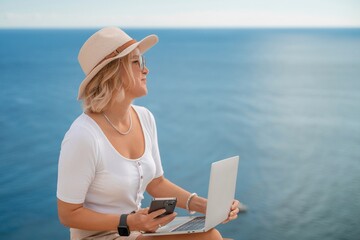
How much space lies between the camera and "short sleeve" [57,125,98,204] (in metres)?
1.58

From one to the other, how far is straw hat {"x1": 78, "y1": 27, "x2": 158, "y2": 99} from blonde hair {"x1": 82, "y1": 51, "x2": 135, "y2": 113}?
0.02m

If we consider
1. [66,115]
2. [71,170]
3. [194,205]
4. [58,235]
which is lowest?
[58,235]

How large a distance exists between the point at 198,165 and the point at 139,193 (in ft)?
17.5

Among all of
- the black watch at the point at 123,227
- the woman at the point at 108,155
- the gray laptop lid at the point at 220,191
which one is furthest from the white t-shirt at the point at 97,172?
the gray laptop lid at the point at 220,191

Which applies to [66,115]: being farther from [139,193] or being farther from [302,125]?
[139,193]

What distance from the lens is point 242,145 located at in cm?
826

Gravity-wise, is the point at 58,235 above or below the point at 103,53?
below

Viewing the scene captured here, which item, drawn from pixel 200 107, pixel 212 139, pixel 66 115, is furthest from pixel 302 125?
pixel 66 115

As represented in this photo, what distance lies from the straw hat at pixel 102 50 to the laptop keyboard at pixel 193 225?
0.50 m

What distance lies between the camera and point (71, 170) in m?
1.58

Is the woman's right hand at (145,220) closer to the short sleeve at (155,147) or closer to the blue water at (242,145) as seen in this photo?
the short sleeve at (155,147)

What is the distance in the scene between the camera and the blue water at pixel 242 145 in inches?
194

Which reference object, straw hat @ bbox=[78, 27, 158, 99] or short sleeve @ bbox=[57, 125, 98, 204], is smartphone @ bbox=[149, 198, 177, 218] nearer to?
short sleeve @ bbox=[57, 125, 98, 204]

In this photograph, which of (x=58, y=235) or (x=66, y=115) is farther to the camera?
(x=66, y=115)
